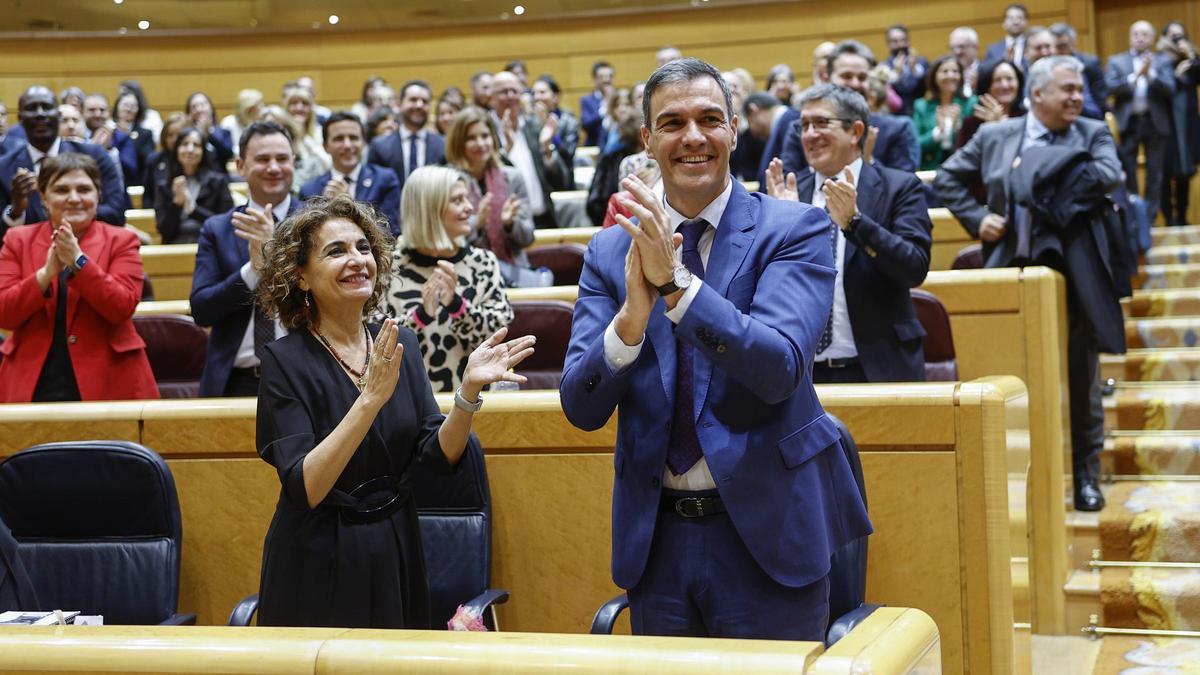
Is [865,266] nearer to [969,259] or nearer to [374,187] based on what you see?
[969,259]

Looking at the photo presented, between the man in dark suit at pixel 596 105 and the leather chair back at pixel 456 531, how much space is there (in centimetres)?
661

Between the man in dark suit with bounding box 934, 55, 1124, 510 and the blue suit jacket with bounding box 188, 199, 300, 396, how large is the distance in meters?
1.98

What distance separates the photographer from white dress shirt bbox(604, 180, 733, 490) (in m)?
1.40

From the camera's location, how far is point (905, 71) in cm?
779

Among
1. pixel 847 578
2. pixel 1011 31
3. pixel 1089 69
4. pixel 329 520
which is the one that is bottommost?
pixel 847 578

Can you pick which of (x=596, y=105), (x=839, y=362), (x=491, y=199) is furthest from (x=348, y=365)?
(x=596, y=105)

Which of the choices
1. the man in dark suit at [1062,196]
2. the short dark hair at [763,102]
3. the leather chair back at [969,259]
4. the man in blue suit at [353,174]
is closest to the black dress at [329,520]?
the man in dark suit at [1062,196]

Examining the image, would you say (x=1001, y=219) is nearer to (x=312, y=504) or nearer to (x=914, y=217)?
(x=914, y=217)

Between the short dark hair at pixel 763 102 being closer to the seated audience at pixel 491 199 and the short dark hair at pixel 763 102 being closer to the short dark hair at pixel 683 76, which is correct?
the seated audience at pixel 491 199

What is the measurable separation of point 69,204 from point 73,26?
8984 mm

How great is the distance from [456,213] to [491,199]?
1.16 m

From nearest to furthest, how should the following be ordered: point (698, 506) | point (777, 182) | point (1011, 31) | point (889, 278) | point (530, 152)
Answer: point (698, 506), point (777, 182), point (889, 278), point (530, 152), point (1011, 31)

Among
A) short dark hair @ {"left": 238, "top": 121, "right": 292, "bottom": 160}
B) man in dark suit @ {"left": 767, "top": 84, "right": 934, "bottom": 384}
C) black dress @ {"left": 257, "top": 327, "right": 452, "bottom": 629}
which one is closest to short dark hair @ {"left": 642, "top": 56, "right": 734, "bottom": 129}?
black dress @ {"left": 257, "top": 327, "right": 452, "bottom": 629}

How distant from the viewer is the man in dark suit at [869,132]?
360 cm
